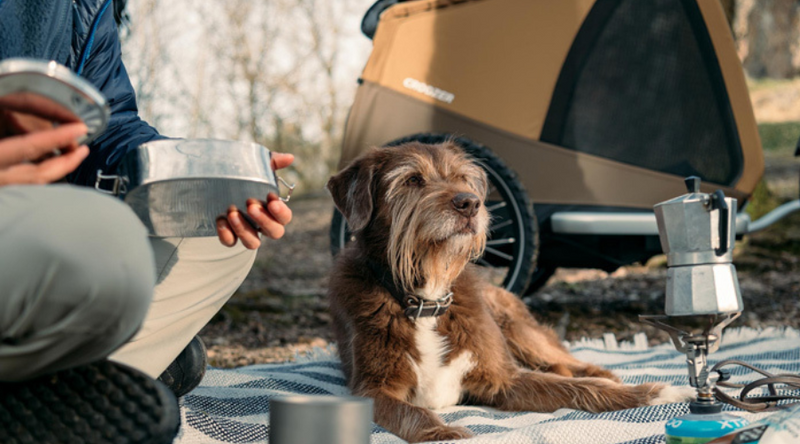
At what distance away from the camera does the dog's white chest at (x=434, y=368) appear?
270 centimetres

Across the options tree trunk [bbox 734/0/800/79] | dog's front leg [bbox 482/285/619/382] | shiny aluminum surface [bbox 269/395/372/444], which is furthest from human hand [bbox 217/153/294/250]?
tree trunk [bbox 734/0/800/79]

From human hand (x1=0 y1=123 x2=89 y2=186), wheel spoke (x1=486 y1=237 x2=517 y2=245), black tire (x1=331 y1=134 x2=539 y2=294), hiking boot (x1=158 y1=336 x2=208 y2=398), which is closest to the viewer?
human hand (x1=0 y1=123 x2=89 y2=186)

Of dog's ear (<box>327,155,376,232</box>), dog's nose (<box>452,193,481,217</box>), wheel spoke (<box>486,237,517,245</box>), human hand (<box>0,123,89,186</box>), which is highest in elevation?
human hand (<box>0,123,89,186</box>)

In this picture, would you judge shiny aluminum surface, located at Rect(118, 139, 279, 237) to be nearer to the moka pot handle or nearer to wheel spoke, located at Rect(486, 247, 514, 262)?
the moka pot handle

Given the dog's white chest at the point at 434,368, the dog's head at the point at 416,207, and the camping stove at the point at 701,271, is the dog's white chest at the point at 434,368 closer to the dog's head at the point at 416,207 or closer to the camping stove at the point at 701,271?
the dog's head at the point at 416,207

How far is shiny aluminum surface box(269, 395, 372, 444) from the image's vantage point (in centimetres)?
121

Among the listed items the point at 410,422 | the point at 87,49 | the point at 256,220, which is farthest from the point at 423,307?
the point at 87,49

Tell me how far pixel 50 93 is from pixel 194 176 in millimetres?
390

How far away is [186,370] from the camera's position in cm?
242

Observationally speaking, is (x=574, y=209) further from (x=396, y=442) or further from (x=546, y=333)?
(x=396, y=442)

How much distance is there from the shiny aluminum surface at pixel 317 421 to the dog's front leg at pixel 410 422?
3.39 feet

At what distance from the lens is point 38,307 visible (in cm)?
120

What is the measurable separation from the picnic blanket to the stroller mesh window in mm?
1093

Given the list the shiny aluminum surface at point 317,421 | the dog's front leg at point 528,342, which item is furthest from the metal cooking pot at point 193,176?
the dog's front leg at point 528,342
